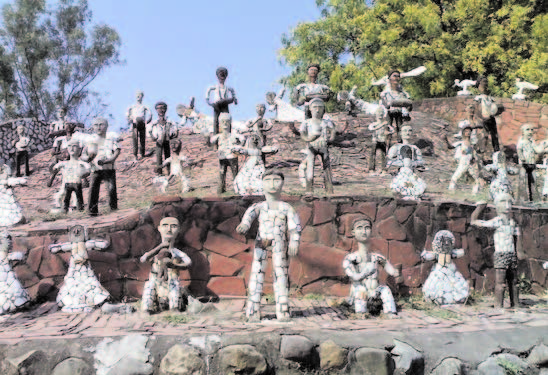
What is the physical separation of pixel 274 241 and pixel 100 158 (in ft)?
11.6

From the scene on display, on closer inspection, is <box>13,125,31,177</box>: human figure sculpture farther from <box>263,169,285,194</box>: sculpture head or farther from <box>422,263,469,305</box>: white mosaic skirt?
<box>422,263,469,305</box>: white mosaic skirt

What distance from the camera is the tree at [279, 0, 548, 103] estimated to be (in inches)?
771

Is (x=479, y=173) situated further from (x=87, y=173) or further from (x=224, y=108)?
(x=87, y=173)

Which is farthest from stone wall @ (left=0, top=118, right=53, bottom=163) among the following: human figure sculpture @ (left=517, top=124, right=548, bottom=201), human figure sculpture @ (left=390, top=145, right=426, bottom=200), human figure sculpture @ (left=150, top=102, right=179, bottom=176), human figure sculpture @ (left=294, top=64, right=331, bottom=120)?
human figure sculpture @ (left=517, top=124, right=548, bottom=201)

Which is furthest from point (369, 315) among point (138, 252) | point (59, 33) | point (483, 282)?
point (59, 33)

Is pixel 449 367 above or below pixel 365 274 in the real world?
below

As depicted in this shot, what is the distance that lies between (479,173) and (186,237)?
5526 mm

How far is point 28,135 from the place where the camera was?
17.6m

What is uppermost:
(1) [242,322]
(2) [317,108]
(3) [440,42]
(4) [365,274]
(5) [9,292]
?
(3) [440,42]

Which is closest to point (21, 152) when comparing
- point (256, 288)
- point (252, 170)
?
point (252, 170)

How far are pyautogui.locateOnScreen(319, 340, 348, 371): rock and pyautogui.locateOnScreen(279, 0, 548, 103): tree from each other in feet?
51.4

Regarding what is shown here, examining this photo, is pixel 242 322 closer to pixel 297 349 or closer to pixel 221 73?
pixel 297 349

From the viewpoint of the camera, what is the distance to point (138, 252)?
281 inches

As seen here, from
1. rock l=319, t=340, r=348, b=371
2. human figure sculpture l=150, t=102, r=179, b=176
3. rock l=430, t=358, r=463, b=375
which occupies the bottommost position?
rock l=430, t=358, r=463, b=375
